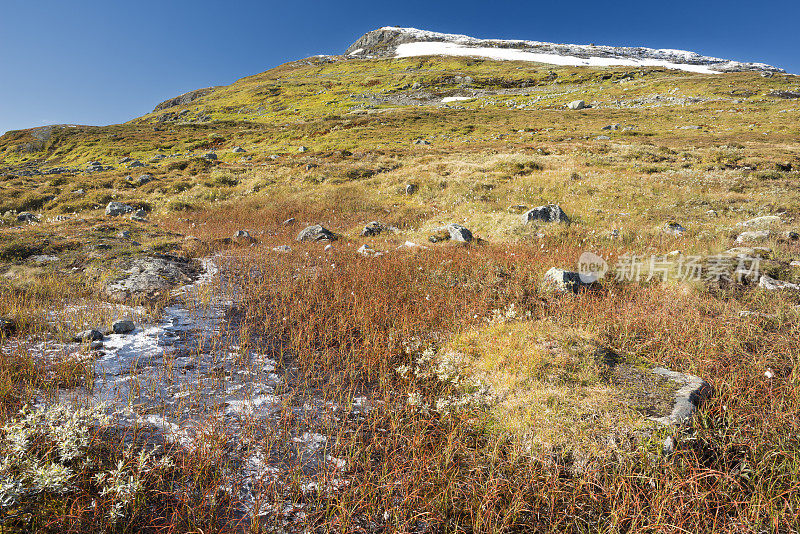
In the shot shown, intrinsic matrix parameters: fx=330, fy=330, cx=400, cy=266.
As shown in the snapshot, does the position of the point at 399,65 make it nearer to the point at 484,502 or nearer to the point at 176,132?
the point at 176,132

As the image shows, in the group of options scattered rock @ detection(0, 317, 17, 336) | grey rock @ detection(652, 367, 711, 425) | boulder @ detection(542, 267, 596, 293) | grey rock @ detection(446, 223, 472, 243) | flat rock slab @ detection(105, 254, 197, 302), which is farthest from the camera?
grey rock @ detection(446, 223, 472, 243)

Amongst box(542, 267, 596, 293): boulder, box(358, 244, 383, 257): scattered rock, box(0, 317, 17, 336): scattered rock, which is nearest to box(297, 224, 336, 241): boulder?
box(358, 244, 383, 257): scattered rock

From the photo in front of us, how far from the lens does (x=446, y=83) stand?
332 feet

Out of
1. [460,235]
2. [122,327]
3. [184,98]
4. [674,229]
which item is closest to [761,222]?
[674,229]

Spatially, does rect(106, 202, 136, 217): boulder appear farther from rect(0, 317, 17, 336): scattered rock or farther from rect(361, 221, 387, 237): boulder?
rect(0, 317, 17, 336): scattered rock

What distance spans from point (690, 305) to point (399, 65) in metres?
141

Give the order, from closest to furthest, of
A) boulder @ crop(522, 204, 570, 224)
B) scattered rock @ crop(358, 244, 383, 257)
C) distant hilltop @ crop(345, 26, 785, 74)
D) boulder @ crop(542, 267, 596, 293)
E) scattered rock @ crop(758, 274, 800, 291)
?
scattered rock @ crop(758, 274, 800, 291), boulder @ crop(542, 267, 596, 293), scattered rock @ crop(358, 244, 383, 257), boulder @ crop(522, 204, 570, 224), distant hilltop @ crop(345, 26, 785, 74)

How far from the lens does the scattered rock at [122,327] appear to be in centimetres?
687

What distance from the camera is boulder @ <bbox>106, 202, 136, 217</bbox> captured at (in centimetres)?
2061

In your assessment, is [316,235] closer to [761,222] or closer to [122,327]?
[122,327]

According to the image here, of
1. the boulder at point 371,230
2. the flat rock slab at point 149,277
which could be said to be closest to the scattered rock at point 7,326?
the flat rock slab at point 149,277

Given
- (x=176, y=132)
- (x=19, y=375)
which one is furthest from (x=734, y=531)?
(x=176, y=132)

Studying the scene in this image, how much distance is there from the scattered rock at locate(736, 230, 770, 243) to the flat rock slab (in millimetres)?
17880

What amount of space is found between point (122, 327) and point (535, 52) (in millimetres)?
178398
